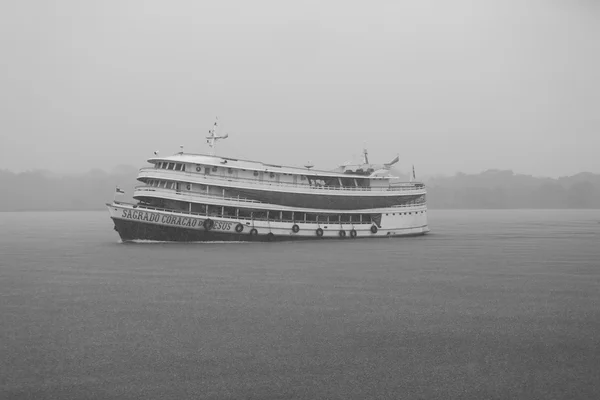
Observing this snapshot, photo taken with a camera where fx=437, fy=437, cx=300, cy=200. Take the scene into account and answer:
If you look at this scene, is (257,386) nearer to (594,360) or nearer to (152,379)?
(152,379)

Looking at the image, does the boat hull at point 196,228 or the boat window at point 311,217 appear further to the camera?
the boat window at point 311,217

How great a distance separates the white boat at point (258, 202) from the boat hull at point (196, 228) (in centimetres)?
7

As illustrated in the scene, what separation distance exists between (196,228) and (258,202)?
5636 mm

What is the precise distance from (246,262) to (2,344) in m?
15.5

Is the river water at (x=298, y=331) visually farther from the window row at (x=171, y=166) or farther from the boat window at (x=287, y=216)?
the boat window at (x=287, y=216)

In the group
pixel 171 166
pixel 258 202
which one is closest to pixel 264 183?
pixel 258 202

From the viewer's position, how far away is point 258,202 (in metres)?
36.6

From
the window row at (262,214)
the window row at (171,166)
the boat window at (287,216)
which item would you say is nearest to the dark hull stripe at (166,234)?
the window row at (262,214)

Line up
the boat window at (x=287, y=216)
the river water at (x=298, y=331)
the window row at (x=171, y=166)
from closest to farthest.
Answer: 1. the river water at (x=298, y=331)
2. the window row at (x=171, y=166)
3. the boat window at (x=287, y=216)

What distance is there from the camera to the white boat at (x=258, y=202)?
33.6m

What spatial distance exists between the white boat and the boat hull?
0.07 metres

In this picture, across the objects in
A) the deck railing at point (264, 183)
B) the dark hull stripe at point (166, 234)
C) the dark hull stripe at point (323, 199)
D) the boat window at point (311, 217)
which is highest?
the deck railing at point (264, 183)

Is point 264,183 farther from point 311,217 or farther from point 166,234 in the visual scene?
point 166,234

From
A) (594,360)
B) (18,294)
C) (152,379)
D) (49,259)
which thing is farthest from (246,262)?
(594,360)
